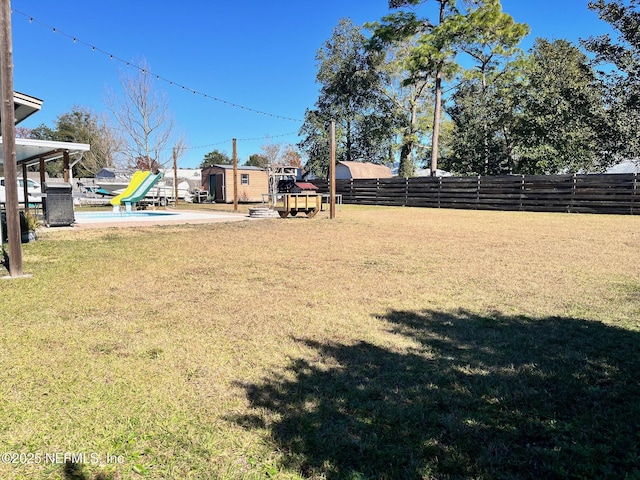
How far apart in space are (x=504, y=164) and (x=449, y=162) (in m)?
3.88

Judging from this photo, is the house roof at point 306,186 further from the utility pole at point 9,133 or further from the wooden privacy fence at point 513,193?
the utility pole at point 9,133

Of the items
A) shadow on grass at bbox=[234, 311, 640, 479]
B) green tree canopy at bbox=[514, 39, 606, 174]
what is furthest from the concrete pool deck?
green tree canopy at bbox=[514, 39, 606, 174]

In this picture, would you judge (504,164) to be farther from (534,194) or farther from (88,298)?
(88,298)

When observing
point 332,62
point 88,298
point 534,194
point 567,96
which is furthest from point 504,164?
point 88,298

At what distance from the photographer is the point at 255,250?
23.4ft

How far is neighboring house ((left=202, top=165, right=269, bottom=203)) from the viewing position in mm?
27578

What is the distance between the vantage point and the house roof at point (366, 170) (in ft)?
93.2

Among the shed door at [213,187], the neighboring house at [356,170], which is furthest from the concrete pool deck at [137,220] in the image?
the neighboring house at [356,170]

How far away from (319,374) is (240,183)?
26088 mm

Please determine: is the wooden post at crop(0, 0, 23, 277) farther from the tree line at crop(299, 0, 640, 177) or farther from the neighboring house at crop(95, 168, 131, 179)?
the neighboring house at crop(95, 168, 131, 179)

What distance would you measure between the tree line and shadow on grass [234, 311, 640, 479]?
1360 centimetres

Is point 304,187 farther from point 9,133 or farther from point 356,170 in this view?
point 9,133

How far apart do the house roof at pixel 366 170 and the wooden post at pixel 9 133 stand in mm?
24413

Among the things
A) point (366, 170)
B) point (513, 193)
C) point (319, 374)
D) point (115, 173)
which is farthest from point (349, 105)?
point (319, 374)
